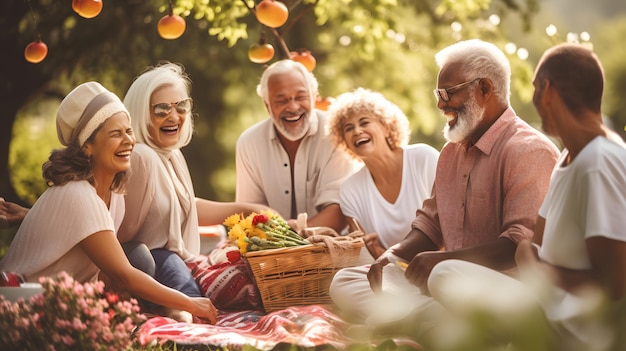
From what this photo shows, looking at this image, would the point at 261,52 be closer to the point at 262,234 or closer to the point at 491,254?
the point at 262,234

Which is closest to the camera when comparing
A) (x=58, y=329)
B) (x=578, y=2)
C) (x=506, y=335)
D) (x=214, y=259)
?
(x=506, y=335)

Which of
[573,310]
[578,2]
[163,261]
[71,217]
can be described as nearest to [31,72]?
[163,261]

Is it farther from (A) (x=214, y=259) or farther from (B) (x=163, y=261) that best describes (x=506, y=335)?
(A) (x=214, y=259)

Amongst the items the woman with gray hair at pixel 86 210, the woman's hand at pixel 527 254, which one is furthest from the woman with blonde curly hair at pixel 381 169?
the woman's hand at pixel 527 254

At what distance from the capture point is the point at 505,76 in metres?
4.79

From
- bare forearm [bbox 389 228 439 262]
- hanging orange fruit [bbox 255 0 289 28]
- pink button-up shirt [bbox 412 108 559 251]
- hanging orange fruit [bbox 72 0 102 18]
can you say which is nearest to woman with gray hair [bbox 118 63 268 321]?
hanging orange fruit [bbox 72 0 102 18]

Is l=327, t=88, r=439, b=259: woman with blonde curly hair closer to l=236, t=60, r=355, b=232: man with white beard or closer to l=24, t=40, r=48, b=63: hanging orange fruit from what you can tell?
l=236, t=60, r=355, b=232: man with white beard

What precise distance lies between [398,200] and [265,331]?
1955 millimetres

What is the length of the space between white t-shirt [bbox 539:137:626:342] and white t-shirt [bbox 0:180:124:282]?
2.61 m

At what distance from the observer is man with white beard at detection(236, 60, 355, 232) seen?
7223 millimetres

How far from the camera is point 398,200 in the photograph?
21.5ft

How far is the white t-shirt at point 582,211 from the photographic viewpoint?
319 centimetres

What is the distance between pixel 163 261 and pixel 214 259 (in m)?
0.65

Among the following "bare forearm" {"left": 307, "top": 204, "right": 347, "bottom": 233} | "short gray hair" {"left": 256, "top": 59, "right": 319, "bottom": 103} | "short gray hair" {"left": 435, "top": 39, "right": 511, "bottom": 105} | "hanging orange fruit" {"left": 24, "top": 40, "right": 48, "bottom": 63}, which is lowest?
"bare forearm" {"left": 307, "top": 204, "right": 347, "bottom": 233}
